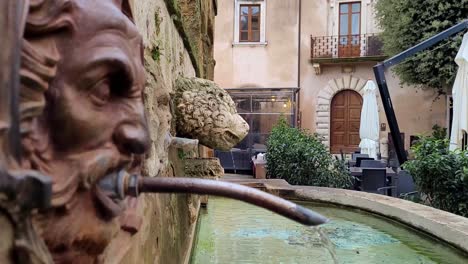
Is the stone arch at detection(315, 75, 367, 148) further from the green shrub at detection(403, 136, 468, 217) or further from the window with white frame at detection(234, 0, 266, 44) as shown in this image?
the green shrub at detection(403, 136, 468, 217)

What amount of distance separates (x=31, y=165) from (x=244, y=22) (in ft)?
54.2

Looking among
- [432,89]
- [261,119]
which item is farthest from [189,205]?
[432,89]

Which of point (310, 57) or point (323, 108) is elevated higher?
point (310, 57)

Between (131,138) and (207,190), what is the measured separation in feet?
0.37

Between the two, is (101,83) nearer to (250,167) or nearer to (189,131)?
(189,131)

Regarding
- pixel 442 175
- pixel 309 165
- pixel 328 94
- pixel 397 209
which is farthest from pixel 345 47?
pixel 397 209

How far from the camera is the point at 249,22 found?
16328 mm

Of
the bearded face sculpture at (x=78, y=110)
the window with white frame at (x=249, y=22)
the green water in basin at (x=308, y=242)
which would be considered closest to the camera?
the bearded face sculpture at (x=78, y=110)

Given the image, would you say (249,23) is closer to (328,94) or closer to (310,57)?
(310,57)

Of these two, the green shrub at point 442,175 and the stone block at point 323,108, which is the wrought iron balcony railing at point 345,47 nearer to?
the stone block at point 323,108

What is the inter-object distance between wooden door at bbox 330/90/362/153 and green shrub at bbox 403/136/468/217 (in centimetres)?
1100

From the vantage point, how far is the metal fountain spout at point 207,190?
0.49 meters

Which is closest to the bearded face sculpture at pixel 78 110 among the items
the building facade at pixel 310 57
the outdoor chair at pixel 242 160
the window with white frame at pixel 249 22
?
the outdoor chair at pixel 242 160

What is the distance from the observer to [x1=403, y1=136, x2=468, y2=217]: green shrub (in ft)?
13.4
